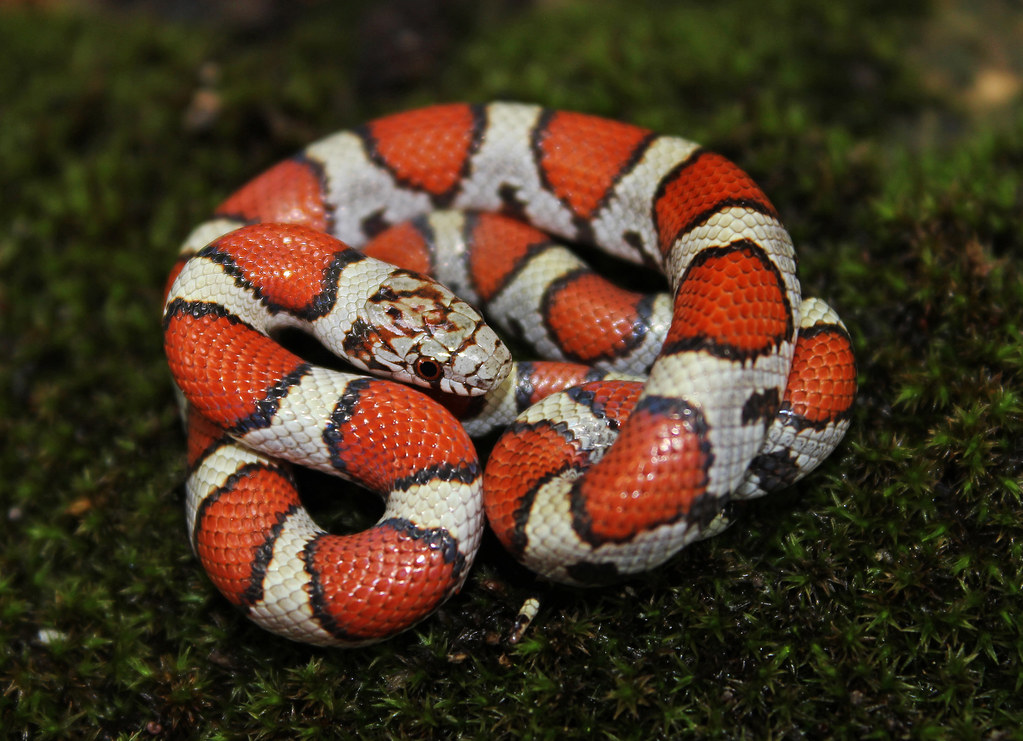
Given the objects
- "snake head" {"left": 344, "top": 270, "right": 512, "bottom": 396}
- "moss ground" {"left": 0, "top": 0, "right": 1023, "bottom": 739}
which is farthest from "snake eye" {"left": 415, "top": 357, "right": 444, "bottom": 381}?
A: "moss ground" {"left": 0, "top": 0, "right": 1023, "bottom": 739}

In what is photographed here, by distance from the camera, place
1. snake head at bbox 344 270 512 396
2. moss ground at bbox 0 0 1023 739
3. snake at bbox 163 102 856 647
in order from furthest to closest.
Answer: snake head at bbox 344 270 512 396
moss ground at bbox 0 0 1023 739
snake at bbox 163 102 856 647

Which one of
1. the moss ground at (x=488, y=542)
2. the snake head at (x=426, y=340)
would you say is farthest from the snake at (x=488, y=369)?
the moss ground at (x=488, y=542)

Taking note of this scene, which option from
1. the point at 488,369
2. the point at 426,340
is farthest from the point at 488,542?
the point at 426,340

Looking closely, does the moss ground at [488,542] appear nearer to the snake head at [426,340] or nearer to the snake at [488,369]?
the snake at [488,369]

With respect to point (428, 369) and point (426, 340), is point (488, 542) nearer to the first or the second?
point (428, 369)

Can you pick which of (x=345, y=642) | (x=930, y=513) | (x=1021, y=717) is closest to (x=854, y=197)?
(x=930, y=513)

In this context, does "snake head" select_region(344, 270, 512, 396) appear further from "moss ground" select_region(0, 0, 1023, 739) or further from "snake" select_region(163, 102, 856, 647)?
"moss ground" select_region(0, 0, 1023, 739)

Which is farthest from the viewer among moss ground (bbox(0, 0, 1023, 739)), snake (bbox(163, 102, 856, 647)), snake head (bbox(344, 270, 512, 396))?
snake head (bbox(344, 270, 512, 396))
